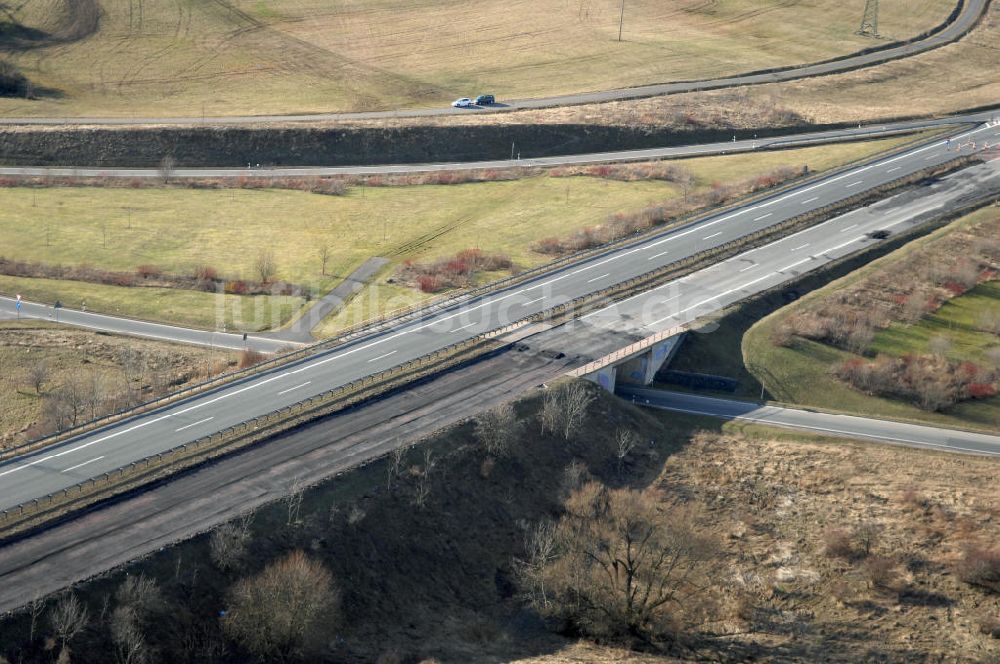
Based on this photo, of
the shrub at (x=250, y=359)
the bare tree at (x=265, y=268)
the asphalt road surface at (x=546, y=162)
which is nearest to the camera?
the shrub at (x=250, y=359)

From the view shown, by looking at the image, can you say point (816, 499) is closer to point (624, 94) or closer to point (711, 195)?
point (711, 195)

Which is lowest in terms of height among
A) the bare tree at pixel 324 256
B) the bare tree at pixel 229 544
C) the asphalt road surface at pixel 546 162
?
the bare tree at pixel 229 544

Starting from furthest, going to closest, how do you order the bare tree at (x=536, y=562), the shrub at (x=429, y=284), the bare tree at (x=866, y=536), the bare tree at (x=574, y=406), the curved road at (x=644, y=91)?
the curved road at (x=644, y=91)
the shrub at (x=429, y=284)
the bare tree at (x=574, y=406)
the bare tree at (x=866, y=536)
the bare tree at (x=536, y=562)

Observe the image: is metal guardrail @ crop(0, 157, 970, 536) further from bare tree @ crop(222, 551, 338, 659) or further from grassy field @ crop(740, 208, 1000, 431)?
bare tree @ crop(222, 551, 338, 659)

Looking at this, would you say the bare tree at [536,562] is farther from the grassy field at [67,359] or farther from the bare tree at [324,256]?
the bare tree at [324,256]

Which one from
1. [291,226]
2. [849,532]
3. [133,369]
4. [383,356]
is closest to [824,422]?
[849,532]

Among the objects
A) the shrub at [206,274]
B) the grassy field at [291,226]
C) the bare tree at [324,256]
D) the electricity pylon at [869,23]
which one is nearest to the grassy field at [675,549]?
the grassy field at [291,226]

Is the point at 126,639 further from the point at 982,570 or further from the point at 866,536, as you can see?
the point at 982,570
